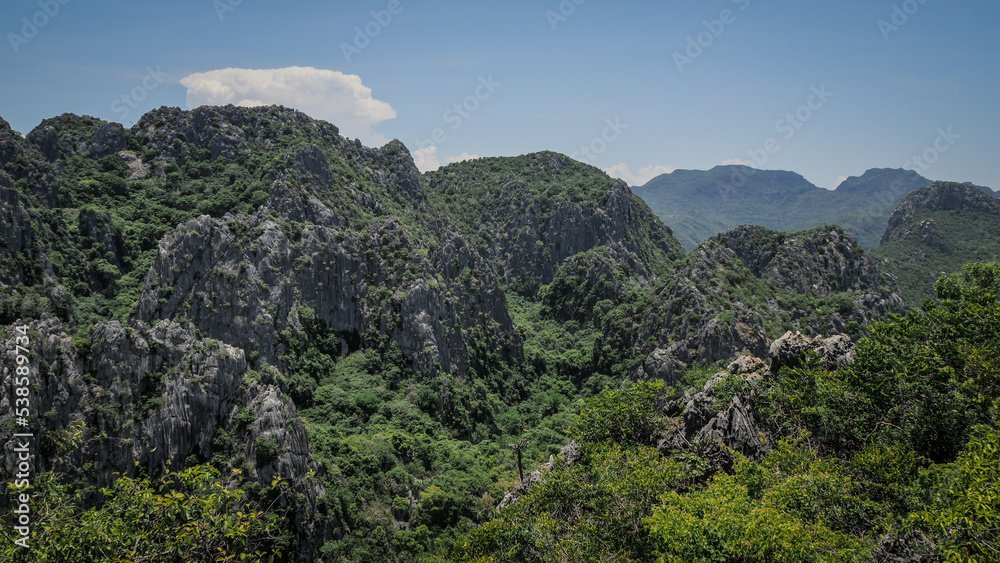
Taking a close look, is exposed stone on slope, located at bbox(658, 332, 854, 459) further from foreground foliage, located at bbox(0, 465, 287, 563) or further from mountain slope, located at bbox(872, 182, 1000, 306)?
mountain slope, located at bbox(872, 182, 1000, 306)

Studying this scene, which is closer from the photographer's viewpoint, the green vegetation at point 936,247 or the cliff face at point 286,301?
the cliff face at point 286,301

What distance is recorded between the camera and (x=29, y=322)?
42281 mm

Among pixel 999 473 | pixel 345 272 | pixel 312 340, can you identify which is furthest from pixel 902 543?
pixel 345 272

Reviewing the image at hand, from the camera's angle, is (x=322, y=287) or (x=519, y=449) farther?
(x=322, y=287)

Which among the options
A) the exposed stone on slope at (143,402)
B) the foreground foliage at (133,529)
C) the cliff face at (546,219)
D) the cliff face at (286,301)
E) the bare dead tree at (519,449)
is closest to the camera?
the foreground foliage at (133,529)

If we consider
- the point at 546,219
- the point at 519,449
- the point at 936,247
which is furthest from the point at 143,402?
the point at 936,247

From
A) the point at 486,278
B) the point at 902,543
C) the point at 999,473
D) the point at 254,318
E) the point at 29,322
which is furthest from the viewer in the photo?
the point at 486,278

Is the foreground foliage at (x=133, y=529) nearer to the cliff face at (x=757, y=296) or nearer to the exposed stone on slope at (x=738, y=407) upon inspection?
the exposed stone on slope at (x=738, y=407)

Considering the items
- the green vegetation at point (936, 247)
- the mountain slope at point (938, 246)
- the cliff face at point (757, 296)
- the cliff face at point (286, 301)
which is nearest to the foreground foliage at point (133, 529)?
the cliff face at point (286, 301)

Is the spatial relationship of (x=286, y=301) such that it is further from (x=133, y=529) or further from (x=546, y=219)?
(x=546, y=219)

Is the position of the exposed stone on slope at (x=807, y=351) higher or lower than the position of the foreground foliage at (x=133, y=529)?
lower

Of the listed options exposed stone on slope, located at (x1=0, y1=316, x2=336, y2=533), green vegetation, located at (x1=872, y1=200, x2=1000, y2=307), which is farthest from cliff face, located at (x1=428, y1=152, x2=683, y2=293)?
exposed stone on slope, located at (x1=0, y1=316, x2=336, y2=533)

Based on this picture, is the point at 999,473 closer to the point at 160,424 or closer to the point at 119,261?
the point at 160,424

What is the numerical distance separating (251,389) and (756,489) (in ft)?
159
